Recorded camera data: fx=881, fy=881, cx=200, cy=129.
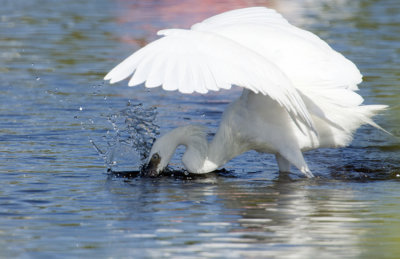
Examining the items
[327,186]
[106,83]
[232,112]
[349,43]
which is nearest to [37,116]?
[106,83]

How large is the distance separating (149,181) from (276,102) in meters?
1.44

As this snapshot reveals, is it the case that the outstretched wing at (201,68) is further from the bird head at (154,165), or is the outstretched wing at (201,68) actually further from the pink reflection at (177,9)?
the pink reflection at (177,9)

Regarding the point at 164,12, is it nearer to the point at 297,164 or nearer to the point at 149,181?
the point at 149,181

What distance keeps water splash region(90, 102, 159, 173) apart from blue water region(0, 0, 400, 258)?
0.05 ft

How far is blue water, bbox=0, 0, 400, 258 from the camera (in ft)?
19.6

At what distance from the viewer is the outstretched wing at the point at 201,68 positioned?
6312 mm

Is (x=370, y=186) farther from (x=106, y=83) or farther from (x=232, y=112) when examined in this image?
(x=106, y=83)

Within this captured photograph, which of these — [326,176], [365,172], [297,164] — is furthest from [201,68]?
[365,172]

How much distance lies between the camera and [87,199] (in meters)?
7.38

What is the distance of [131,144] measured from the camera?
9117 millimetres

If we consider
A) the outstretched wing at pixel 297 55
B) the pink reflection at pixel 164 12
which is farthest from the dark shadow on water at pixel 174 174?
the pink reflection at pixel 164 12

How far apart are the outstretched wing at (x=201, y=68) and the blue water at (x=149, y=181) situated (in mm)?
913

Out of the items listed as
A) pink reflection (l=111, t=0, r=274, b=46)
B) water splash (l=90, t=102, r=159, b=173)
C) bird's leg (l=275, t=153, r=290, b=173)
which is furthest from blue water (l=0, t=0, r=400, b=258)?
pink reflection (l=111, t=0, r=274, b=46)

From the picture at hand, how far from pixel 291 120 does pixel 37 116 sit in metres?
3.87
